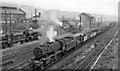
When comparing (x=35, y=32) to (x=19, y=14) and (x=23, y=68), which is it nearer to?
(x=19, y=14)

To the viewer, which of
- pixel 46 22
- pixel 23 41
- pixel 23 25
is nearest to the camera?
pixel 46 22

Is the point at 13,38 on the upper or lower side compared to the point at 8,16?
lower

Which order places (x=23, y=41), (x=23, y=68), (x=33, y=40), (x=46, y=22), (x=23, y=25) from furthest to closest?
(x=23, y=25)
(x=33, y=40)
(x=23, y=41)
(x=46, y=22)
(x=23, y=68)

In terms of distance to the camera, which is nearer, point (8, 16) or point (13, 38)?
point (13, 38)

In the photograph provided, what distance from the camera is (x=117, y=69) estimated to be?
19234mm

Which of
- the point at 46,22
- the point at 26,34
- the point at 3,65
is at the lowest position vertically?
the point at 3,65

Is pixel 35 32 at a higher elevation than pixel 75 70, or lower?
higher

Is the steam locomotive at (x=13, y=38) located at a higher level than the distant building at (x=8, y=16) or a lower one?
lower

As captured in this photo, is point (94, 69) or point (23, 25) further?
point (23, 25)

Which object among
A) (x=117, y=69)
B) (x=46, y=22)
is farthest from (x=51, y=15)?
(x=117, y=69)

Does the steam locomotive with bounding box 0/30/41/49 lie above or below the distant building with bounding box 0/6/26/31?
below

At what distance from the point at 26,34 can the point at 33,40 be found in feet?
11.9

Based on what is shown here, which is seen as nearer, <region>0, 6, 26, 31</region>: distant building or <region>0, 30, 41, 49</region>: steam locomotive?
<region>0, 30, 41, 49</region>: steam locomotive

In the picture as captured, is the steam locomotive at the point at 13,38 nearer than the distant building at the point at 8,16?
Yes
